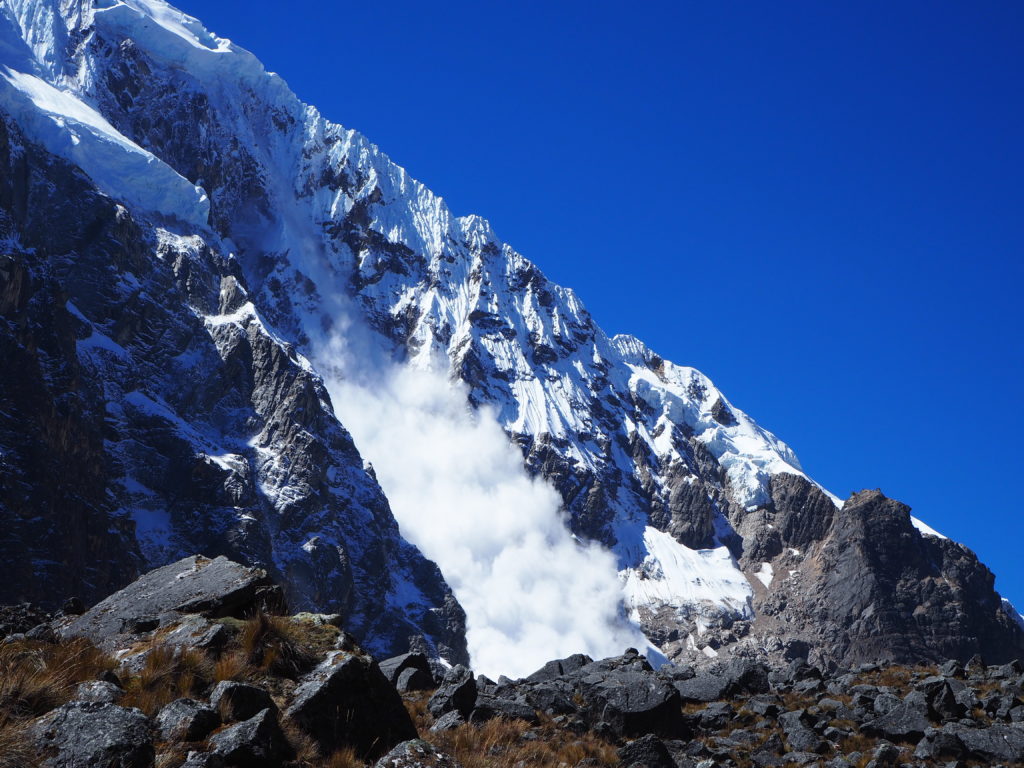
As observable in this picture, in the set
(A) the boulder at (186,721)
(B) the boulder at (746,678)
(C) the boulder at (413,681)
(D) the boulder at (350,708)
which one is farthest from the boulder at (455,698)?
(B) the boulder at (746,678)

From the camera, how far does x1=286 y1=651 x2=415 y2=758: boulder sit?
452 inches

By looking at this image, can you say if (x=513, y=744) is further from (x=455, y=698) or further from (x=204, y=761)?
(x=204, y=761)

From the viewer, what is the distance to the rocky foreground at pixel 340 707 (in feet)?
33.5

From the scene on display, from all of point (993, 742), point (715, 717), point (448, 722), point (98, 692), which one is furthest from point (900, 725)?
point (98, 692)

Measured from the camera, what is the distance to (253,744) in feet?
33.3

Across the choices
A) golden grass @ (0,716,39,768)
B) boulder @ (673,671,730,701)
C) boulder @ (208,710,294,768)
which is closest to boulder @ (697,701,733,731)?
boulder @ (673,671,730,701)

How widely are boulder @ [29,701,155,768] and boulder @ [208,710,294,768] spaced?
740 millimetres

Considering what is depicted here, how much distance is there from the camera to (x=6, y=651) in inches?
454

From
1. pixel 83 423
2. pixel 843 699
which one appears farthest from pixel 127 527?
pixel 843 699

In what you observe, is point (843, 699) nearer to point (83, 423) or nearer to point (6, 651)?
point (6, 651)

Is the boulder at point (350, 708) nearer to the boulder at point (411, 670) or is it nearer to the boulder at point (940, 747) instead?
the boulder at point (411, 670)

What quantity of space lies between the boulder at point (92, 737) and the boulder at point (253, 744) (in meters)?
0.74

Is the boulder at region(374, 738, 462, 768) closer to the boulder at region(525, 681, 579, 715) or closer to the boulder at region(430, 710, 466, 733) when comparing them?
the boulder at region(430, 710, 466, 733)

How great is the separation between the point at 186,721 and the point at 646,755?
8.39 metres
